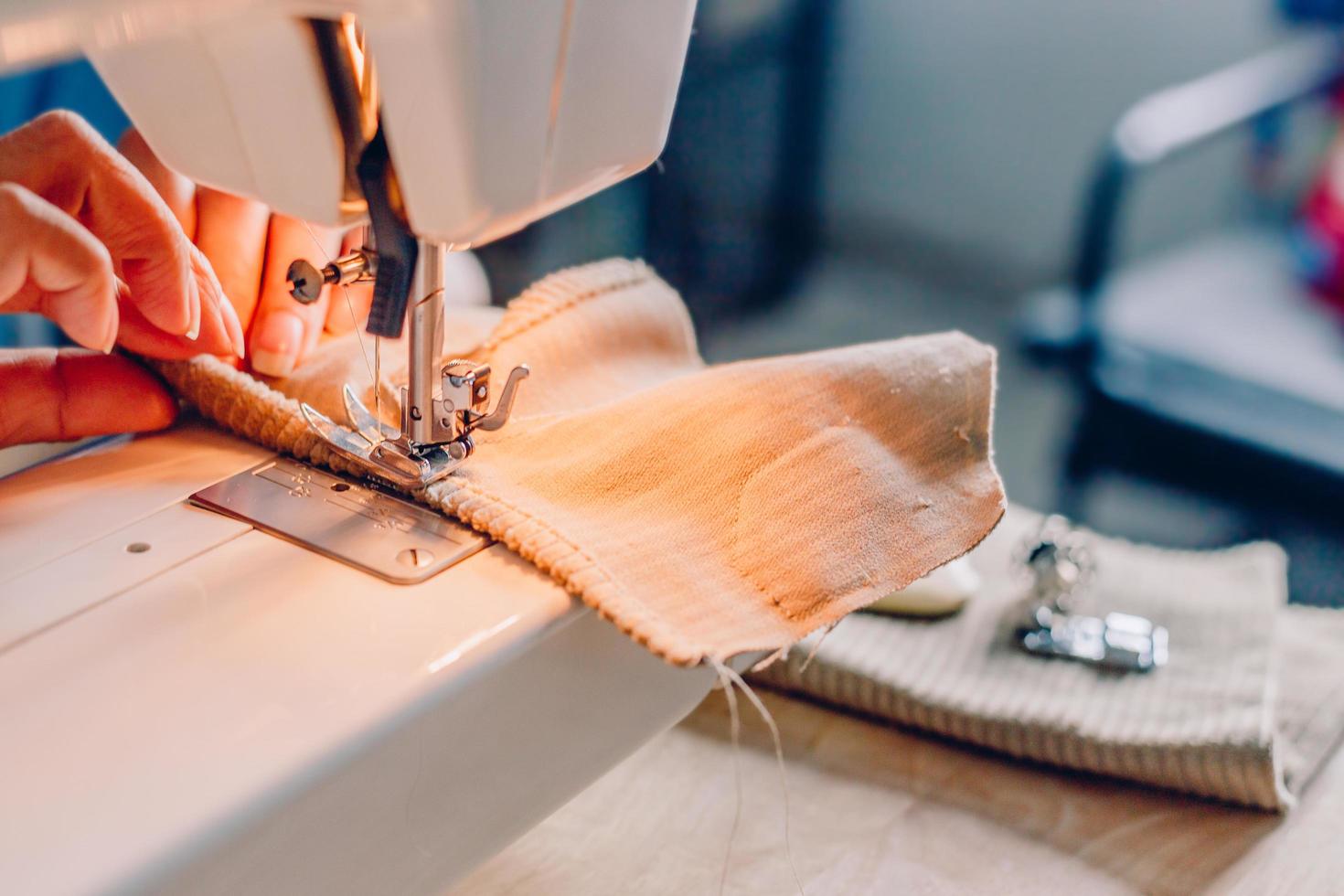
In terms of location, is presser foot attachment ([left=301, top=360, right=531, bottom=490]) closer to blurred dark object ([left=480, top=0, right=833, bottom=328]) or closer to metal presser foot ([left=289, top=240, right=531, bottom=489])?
metal presser foot ([left=289, top=240, right=531, bottom=489])

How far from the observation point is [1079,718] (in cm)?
63

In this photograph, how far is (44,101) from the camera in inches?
44.6

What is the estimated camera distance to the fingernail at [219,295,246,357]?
2.03 feet

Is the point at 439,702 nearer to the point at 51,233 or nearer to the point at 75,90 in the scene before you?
the point at 51,233

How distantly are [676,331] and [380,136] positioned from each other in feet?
0.84

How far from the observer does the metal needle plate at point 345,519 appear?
51cm

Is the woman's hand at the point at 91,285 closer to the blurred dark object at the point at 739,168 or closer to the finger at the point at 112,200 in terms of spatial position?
the finger at the point at 112,200

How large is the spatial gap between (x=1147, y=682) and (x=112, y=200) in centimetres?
56

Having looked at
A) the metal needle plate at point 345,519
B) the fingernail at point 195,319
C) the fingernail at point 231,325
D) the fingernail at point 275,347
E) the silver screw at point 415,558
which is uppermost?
the fingernail at point 195,319

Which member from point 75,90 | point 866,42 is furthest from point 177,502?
point 866,42

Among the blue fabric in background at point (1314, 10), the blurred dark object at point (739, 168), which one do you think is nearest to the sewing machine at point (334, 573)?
the blurred dark object at point (739, 168)

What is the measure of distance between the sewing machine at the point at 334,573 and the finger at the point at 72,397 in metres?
0.04

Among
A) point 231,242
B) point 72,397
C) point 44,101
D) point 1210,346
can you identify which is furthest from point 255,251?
point 1210,346

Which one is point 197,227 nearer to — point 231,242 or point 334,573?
point 231,242
